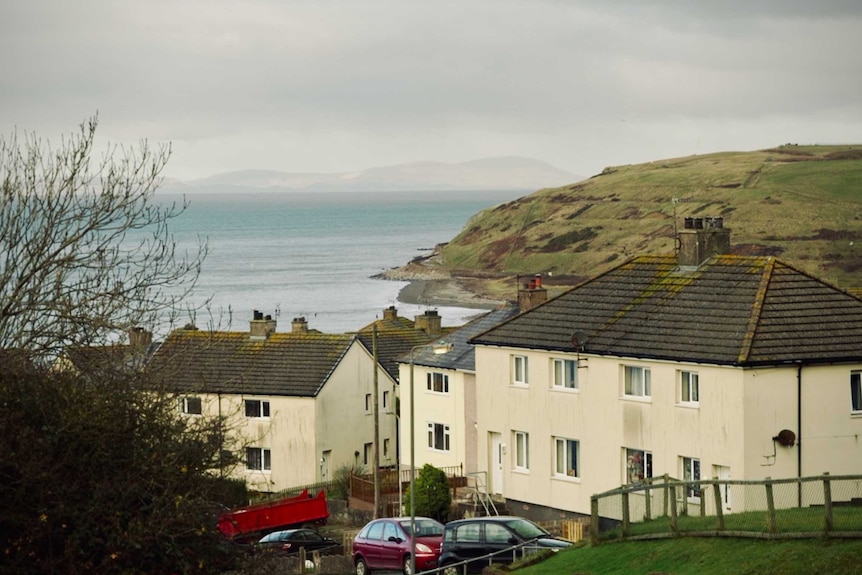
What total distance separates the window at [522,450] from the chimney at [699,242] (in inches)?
307

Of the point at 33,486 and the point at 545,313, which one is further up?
the point at 545,313

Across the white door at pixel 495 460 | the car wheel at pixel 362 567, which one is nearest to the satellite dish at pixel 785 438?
the white door at pixel 495 460

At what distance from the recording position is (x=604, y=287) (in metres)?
49.3

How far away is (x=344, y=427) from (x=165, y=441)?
39.9 meters

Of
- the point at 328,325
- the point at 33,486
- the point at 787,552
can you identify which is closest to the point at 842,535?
the point at 787,552

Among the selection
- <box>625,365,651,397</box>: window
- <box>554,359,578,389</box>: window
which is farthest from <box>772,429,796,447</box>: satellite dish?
<box>554,359,578,389</box>: window

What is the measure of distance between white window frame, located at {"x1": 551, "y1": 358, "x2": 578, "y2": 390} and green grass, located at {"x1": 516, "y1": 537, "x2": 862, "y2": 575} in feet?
54.1

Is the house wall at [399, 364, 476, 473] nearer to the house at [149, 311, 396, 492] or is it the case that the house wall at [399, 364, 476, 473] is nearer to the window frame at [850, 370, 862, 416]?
the house at [149, 311, 396, 492]

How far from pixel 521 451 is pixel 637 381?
576cm

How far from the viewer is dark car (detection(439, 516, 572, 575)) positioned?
32.8 metres

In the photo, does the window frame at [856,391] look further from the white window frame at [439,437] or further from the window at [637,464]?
the white window frame at [439,437]

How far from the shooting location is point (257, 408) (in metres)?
60.6

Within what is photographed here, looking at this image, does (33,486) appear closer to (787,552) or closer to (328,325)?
(787,552)

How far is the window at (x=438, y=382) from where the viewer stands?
56094 millimetres
